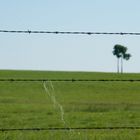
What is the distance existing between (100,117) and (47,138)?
Result: 8.35 m

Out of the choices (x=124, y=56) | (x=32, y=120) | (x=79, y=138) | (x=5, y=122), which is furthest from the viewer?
(x=124, y=56)

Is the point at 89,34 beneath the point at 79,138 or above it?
above

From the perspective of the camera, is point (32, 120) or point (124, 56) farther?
point (124, 56)

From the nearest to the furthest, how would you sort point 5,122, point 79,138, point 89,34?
point 89,34 → point 79,138 → point 5,122

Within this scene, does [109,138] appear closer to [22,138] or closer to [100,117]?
[22,138]

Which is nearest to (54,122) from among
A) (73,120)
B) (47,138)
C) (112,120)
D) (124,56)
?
(73,120)

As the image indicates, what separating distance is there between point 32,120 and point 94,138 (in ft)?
25.6

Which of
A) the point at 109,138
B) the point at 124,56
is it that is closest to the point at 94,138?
the point at 109,138

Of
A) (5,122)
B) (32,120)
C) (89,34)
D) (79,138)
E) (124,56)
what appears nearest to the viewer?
(89,34)

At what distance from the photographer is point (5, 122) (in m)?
15.3

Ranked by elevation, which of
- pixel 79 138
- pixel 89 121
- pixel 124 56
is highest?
pixel 124 56

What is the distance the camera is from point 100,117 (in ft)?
56.4

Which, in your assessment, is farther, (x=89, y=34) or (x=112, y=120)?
(x=112, y=120)

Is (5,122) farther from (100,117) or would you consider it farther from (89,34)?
(89,34)
